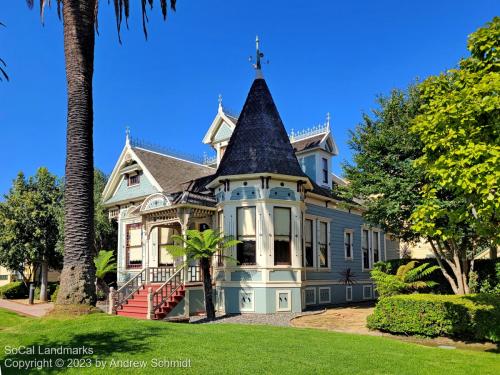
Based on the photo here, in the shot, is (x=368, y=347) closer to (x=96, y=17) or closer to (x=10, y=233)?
(x=96, y=17)

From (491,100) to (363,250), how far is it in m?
19.1

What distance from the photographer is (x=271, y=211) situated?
1791cm

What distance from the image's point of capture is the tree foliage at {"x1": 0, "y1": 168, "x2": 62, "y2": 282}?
89.3ft

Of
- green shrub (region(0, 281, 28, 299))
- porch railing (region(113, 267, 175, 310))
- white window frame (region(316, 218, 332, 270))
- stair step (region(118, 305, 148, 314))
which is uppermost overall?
white window frame (region(316, 218, 332, 270))

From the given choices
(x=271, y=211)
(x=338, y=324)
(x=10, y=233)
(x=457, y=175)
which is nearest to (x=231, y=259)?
(x=271, y=211)

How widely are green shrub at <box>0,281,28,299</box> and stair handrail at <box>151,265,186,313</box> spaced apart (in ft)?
66.0

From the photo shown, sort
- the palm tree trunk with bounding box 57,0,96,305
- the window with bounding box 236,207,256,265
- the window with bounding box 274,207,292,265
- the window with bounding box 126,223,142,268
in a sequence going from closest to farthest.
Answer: the palm tree trunk with bounding box 57,0,96,305, the window with bounding box 236,207,256,265, the window with bounding box 274,207,292,265, the window with bounding box 126,223,142,268

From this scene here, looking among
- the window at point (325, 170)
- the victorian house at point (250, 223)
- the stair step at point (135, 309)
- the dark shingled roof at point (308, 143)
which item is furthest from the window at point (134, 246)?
the window at point (325, 170)

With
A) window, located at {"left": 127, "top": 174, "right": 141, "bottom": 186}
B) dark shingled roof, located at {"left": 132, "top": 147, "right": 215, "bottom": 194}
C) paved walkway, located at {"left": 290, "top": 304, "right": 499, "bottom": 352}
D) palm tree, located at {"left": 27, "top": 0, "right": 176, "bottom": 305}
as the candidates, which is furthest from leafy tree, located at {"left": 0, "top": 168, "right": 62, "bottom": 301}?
paved walkway, located at {"left": 290, "top": 304, "right": 499, "bottom": 352}

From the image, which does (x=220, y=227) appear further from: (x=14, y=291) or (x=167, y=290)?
(x=14, y=291)

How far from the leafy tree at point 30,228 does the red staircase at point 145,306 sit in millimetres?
11642

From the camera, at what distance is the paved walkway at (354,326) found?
439 inches

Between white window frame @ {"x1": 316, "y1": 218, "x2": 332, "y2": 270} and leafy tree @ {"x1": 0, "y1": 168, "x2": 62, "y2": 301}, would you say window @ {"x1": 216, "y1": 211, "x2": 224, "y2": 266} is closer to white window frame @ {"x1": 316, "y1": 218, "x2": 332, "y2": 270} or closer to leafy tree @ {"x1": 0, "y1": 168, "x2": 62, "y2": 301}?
white window frame @ {"x1": 316, "y1": 218, "x2": 332, "y2": 270}

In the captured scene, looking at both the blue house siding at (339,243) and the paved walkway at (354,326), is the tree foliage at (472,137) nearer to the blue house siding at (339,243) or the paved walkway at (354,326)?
the paved walkway at (354,326)
